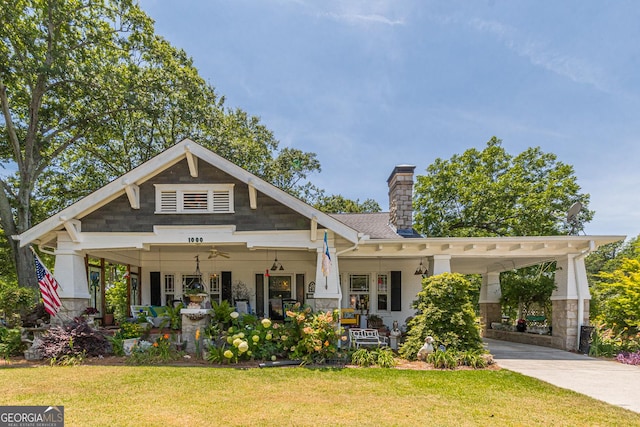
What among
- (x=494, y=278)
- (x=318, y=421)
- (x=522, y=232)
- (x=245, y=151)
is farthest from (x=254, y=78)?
(x=522, y=232)

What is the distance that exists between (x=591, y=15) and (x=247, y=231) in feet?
36.9

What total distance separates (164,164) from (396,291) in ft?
27.0

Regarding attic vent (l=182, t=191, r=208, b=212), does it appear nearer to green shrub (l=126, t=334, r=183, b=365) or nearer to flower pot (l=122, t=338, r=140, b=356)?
green shrub (l=126, t=334, r=183, b=365)

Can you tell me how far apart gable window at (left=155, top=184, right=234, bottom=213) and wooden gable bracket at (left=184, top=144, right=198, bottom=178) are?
0.31 m

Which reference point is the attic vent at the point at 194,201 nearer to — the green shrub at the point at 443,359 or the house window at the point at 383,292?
the green shrub at the point at 443,359

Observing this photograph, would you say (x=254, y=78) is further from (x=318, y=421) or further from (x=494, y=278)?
(x=318, y=421)

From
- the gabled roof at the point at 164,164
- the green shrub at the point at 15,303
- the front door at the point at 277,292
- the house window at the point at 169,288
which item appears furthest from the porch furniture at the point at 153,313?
the front door at the point at 277,292

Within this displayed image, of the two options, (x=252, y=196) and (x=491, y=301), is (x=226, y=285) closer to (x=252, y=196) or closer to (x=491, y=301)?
(x=252, y=196)

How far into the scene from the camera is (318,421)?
434 cm

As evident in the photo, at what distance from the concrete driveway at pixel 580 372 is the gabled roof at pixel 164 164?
478 centimetres

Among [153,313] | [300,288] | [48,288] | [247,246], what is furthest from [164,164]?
[300,288]

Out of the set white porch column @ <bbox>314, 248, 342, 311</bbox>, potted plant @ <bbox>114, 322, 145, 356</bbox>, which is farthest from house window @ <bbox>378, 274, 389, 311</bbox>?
potted plant @ <bbox>114, 322, 145, 356</bbox>

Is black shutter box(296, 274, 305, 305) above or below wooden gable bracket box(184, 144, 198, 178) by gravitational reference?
below

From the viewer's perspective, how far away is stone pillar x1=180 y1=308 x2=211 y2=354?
8102mm
